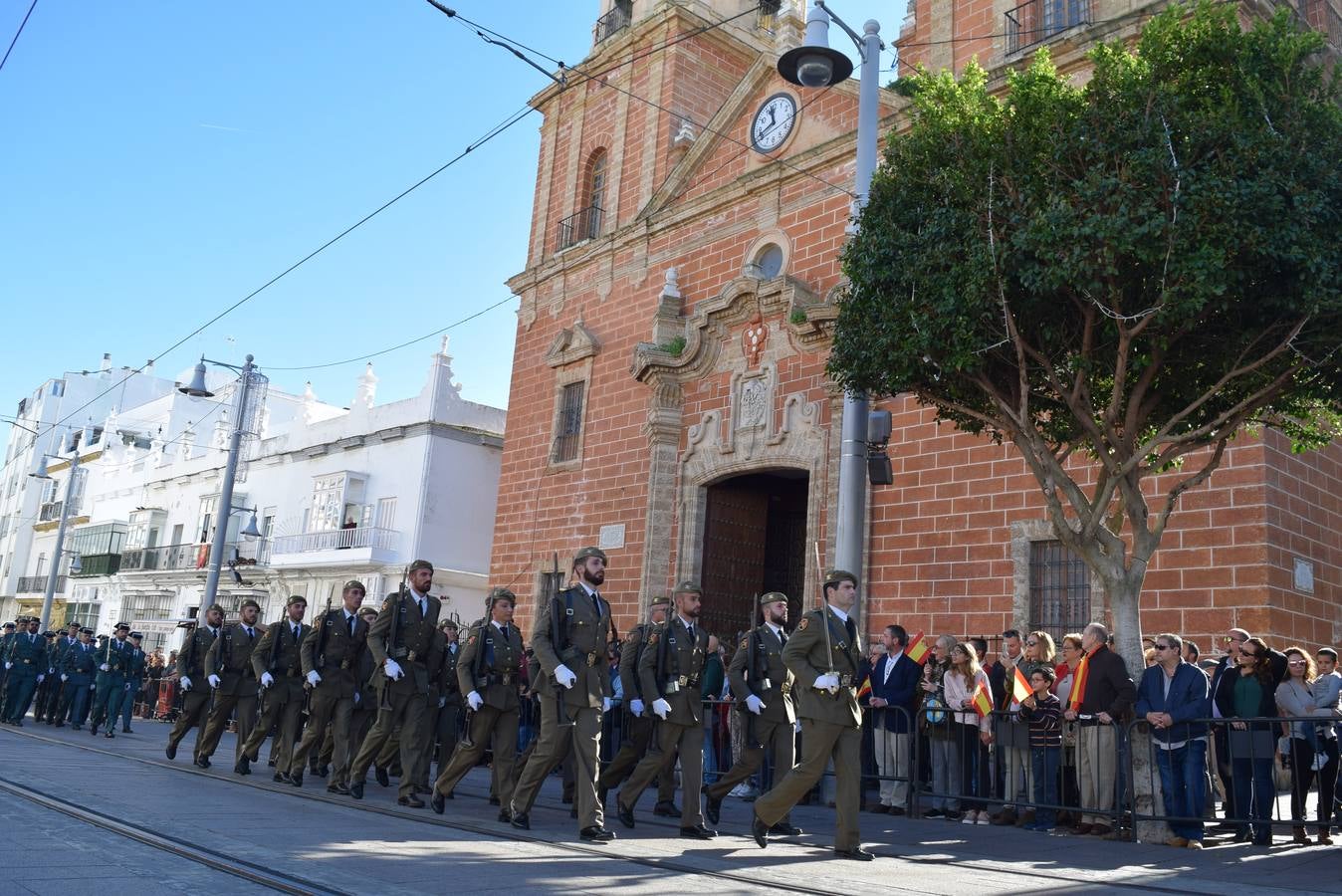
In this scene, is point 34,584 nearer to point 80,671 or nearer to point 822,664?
point 80,671

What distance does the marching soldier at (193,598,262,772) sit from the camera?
41.5 ft

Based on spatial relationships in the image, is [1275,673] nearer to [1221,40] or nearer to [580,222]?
[1221,40]

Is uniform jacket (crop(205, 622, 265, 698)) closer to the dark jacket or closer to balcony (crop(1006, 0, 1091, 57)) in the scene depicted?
the dark jacket

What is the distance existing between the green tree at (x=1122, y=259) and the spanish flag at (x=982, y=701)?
1208 mm

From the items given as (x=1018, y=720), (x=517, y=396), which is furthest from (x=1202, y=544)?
(x=517, y=396)

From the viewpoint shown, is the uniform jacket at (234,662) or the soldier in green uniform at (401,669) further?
the uniform jacket at (234,662)

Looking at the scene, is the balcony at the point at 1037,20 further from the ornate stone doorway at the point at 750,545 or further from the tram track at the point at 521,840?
the tram track at the point at 521,840

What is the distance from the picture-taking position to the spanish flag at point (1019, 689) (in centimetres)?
1000

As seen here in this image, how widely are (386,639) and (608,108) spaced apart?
16.7 meters

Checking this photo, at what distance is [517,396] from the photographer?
944 inches

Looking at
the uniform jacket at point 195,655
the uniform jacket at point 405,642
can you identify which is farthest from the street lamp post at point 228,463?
the uniform jacket at point 405,642

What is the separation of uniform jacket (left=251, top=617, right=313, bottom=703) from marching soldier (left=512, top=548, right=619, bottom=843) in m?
4.36

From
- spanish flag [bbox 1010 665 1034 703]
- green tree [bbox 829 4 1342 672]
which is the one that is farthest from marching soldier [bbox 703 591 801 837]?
green tree [bbox 829 4 1342 672]

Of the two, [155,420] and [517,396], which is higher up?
[155,420]
